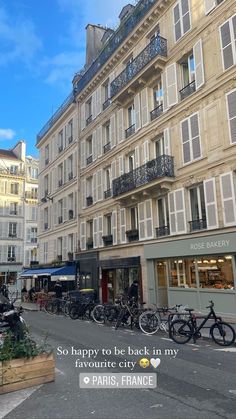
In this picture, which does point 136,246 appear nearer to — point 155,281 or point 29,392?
point 155,281

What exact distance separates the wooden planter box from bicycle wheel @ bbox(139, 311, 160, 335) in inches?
201

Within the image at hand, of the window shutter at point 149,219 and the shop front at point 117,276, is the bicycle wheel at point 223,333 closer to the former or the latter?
the window shutter at point 149,219

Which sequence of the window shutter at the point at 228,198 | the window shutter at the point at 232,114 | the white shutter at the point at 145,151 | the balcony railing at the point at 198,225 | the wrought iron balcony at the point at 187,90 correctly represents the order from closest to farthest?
the window shutter at the point at 228,198 < the window shutter at the point at 232,114 < the balcony railing at the point at 198,225 < the wrought iron balcony at the point at 187,90 < the white shutter at the point at 145,151

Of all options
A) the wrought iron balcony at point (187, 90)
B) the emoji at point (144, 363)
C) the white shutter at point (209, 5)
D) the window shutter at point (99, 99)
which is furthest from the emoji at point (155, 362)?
the window shutter at point (99, 99)

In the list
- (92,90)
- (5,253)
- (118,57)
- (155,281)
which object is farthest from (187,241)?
(5,253)

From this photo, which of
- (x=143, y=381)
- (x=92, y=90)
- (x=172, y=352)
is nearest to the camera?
(x=143, y=381)

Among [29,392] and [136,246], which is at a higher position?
[136,246]

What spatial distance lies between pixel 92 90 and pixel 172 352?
18910 millimetres

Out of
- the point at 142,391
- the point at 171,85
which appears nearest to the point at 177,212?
the point at 171,85

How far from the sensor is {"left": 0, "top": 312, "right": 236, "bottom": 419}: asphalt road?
4.03 meters

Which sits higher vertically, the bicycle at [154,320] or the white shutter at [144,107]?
the white shutter at [144,107]

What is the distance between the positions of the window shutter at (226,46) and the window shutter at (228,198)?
4037 millimetres

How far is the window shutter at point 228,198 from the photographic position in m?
11.9

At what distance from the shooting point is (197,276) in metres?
13.3
